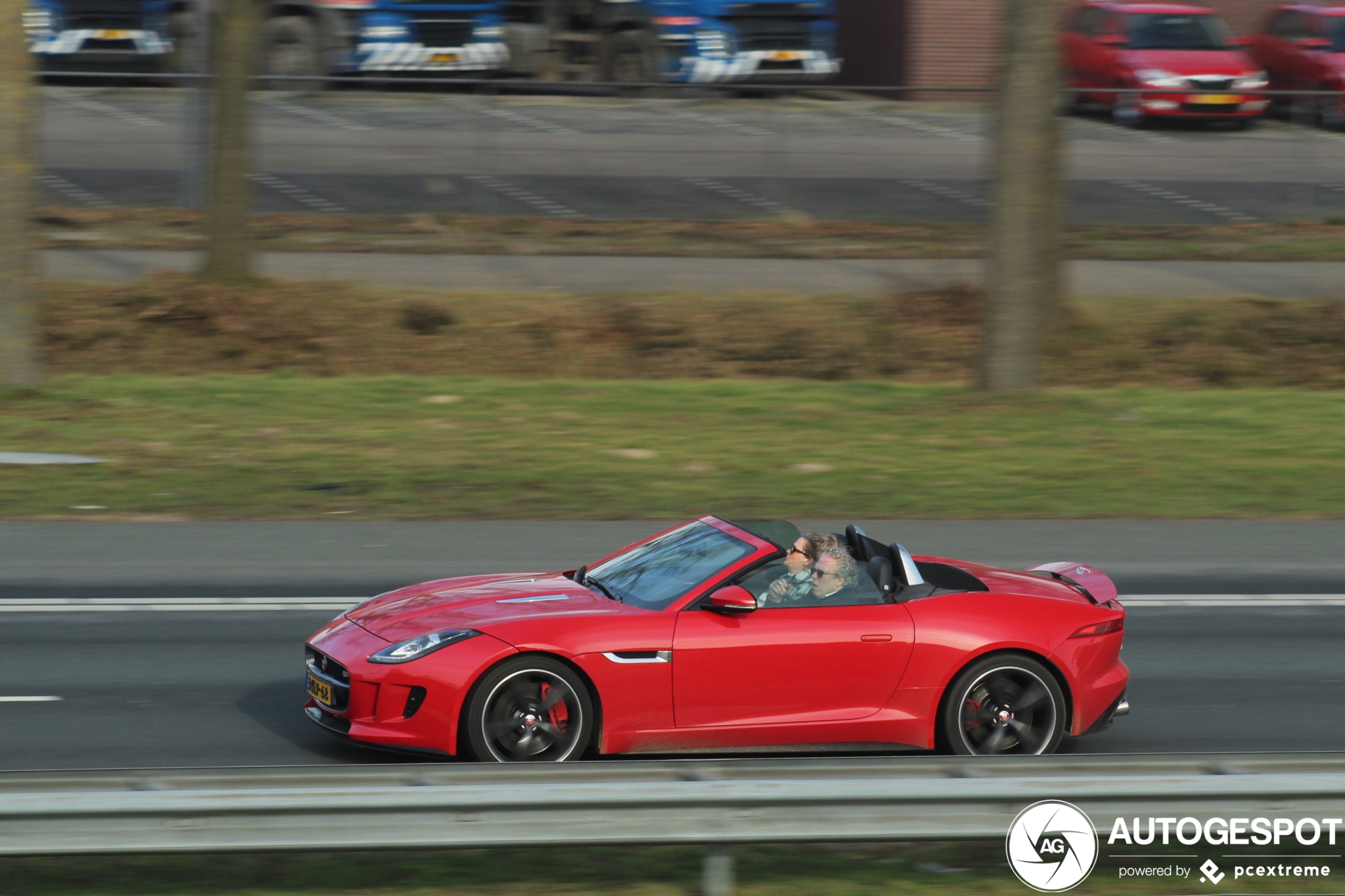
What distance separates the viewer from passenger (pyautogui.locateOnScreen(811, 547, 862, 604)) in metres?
7.47

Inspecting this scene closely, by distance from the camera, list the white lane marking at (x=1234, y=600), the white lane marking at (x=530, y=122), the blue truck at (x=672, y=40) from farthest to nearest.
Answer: the blue truck at (x=672, y=40) → the white lane marking at (x=530, y=122) → the white lane marking at (x=1234, y=600)

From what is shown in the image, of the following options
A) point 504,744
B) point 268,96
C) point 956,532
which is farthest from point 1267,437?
point 268,96

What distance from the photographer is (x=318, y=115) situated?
25.8m

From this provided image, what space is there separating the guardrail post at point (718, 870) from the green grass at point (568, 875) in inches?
15.7

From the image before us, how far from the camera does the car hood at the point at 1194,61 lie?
2834 centimetres

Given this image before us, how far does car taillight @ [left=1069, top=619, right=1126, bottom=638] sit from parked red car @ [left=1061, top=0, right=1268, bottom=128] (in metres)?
20.2

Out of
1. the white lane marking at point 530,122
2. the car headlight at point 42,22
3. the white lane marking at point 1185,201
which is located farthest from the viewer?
the car headlight at point 42,22

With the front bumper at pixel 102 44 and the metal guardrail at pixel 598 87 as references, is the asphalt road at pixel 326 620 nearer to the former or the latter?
the metal guardrail at pixel 598 87

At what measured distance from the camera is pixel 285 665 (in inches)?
365

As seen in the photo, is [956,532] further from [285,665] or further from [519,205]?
[519,205]

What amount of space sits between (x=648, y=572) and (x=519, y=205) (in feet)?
56.0

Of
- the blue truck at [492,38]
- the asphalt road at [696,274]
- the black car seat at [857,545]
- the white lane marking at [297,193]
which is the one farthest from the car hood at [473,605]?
the blue truck at [492,38]

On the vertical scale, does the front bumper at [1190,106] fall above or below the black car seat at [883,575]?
above

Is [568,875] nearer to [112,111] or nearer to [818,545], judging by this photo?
[818,545]
